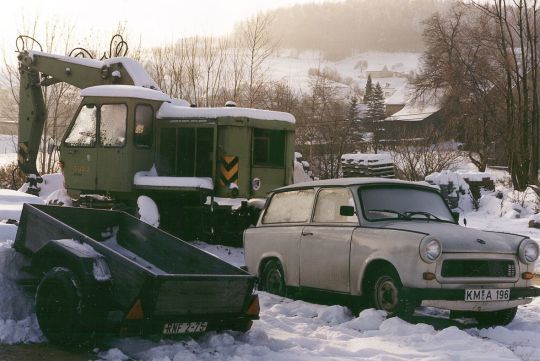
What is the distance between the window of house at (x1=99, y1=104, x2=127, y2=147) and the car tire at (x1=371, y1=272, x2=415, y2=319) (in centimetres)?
783

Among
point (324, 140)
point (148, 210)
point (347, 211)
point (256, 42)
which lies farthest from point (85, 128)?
point (324, 140)

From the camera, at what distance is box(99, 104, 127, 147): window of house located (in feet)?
46.3

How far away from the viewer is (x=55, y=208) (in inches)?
300

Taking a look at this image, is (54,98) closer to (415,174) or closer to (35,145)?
(35,145)

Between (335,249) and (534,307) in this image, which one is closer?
(335,249)

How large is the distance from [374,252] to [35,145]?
41.7 ft

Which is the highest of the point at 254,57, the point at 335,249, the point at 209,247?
the point at 254,57

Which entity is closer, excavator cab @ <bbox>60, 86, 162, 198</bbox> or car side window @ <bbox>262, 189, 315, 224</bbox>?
car side window @ <bbox>262, 189, 315, 224</bbox>

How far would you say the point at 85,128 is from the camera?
14.4 m

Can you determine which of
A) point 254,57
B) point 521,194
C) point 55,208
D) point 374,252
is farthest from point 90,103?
point 254,57

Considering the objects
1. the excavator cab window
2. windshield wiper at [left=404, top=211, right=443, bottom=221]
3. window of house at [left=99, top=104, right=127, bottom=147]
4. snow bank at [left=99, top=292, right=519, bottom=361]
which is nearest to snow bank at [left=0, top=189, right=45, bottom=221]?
snow bank at [left=99, top=292, right=519, bottom=361]

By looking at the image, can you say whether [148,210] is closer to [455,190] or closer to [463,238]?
[463,238]

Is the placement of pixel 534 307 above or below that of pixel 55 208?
below

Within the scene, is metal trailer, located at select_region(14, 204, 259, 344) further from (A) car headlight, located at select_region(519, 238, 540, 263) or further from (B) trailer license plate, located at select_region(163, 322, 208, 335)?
(A) car headlight, located at select_region(519, 238, 540, 263)
